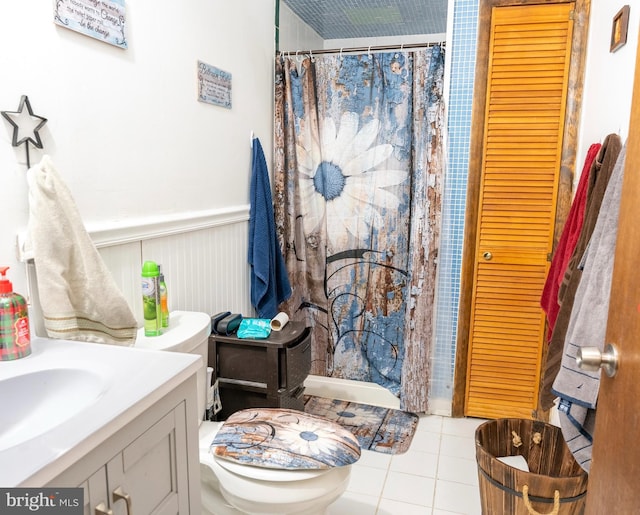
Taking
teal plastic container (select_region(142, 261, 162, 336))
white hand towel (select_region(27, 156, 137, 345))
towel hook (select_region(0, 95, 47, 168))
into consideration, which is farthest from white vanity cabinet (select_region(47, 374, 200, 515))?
towel hook (select_region(0, 95, 47, 168))

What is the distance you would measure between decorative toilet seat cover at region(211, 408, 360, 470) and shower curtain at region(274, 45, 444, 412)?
1131 millimetres

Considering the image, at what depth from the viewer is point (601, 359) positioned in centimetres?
92

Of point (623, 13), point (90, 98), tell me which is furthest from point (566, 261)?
point (90, 98)

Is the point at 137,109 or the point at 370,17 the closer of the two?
the point at 137,109

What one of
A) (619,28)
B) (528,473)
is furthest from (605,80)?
(528,473)

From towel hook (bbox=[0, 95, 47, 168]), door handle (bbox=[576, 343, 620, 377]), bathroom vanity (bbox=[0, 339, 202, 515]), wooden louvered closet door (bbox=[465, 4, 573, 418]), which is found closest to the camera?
bathroom vanity (bbox=[0, 339, 202, 515])

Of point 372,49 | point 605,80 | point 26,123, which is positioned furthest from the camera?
point 372,49

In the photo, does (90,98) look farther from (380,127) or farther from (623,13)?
(623,13)

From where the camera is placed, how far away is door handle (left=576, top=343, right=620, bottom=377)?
90 centimetres

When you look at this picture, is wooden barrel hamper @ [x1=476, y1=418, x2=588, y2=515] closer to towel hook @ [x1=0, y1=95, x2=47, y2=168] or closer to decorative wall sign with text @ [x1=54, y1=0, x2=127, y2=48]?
towel hook @ [x1=0, y1=95, x2=47, y2=168]

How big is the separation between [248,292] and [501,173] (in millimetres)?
1414

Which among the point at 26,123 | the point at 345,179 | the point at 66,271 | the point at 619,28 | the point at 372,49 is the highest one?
the point at 372,49

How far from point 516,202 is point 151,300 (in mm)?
1755

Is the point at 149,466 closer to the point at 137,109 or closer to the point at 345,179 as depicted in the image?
the point at 137,109
